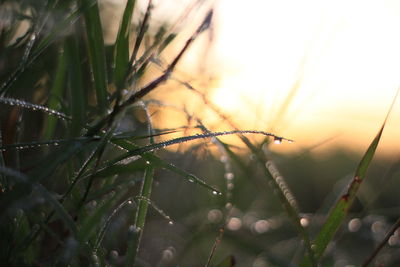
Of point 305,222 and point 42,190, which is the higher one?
point 305,222

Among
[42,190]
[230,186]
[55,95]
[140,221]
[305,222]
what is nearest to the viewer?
[42,190]

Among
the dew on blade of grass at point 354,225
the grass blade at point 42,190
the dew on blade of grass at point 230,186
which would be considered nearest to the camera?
the grass blade at point 42,190

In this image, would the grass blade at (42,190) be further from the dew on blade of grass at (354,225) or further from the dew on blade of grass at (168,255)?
the dew on blade of grass at (354,225)

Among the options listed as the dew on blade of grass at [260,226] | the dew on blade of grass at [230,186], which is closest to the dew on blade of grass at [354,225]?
the dew on blade of grass at [260,226]

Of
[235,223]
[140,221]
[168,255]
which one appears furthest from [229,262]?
[235,223]

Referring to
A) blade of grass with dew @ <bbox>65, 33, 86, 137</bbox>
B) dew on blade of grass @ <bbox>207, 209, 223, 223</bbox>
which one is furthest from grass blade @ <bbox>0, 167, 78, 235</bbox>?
dew on blade of grass @ <bbox>207, 209, 223, 223</bbox>

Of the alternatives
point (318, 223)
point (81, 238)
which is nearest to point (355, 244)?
point (318, 223)

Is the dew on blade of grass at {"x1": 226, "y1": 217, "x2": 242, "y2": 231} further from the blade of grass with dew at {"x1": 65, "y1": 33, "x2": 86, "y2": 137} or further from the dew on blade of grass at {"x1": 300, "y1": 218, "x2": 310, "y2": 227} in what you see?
the blade of grass with dew at {"x1": 65, "y1": 33, "x2": 86, "y2": 137}

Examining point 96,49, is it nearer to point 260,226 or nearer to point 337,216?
point 337,216
